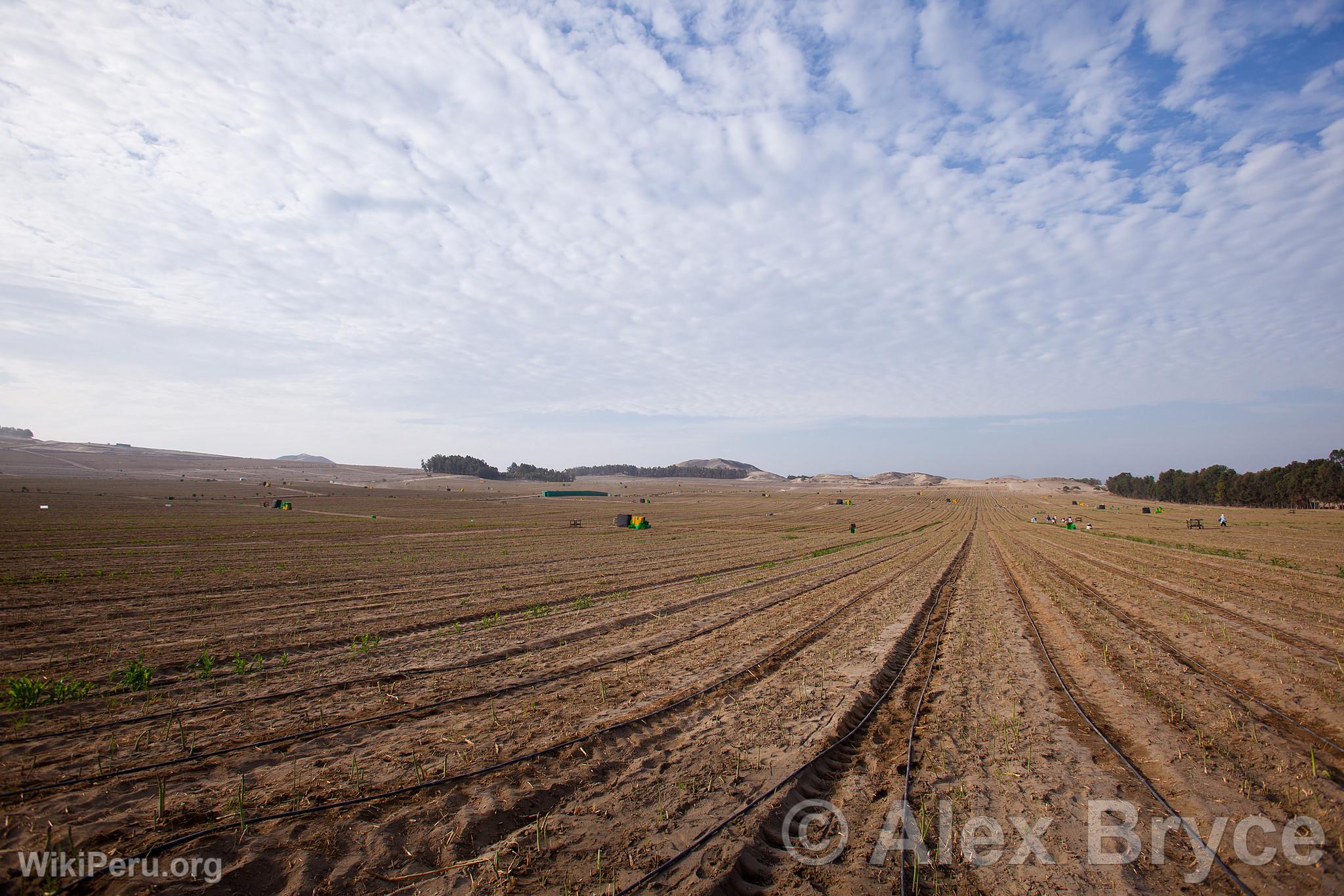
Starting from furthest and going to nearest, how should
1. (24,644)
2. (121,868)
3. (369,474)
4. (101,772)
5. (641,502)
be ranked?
1. (369,474)
2. (641,502)
3. (24,644)
4. (101,772)
5. (121,868)

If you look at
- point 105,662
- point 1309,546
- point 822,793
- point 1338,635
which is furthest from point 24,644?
point 1309,546

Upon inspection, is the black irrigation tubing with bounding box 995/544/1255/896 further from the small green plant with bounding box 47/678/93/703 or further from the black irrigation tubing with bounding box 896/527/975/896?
the small green plant with bounding box 47/678/93/703

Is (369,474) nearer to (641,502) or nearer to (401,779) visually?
(641,502)

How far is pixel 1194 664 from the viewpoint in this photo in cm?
1094

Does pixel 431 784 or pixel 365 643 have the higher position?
pixel 431 784

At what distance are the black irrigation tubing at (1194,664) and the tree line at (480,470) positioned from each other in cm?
17614

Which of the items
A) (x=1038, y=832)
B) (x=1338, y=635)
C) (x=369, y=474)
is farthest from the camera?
(x=369, y=474)

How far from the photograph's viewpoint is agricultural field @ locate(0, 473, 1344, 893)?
201 inches

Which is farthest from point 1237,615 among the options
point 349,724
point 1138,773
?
point 349,724

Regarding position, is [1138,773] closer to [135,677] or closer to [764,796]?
[764,796]

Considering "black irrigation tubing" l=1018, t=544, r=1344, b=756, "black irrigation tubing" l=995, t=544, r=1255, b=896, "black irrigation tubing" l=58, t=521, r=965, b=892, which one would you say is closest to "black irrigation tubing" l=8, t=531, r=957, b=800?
"black irrigation tubing" l=58, t=521, r=965, b=892

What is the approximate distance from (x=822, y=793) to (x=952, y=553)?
99.4 ft

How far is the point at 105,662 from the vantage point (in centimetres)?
1011

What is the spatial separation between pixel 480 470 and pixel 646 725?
7275 inches
